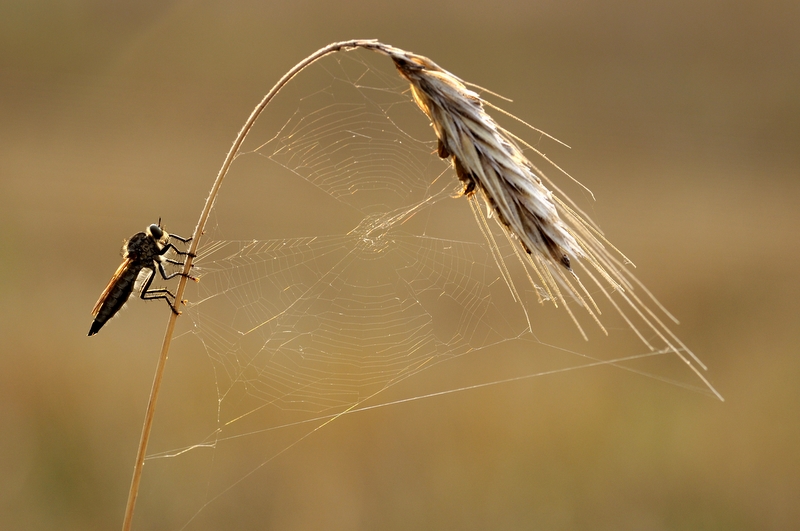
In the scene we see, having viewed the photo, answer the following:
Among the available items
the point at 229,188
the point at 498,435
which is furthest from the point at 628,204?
the point at 229,188

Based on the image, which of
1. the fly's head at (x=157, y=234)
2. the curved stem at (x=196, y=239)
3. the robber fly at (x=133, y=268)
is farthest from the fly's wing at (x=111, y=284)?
the curved stem at (x=196, y=239)

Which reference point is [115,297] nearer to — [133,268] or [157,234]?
[133,268]

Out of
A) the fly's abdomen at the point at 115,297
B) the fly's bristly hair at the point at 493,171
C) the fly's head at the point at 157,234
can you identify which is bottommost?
the fly's bristly hair at the point at 493,171

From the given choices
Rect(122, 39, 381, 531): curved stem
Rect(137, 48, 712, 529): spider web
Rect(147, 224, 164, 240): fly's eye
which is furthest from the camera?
Rect(137, 48, 712, 529): spider web

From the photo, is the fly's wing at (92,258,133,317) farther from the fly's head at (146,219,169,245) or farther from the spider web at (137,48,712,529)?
the spider web at (137,48,712,529)

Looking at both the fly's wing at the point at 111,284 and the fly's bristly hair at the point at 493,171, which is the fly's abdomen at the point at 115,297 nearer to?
the fly's wing at the point at 111,284

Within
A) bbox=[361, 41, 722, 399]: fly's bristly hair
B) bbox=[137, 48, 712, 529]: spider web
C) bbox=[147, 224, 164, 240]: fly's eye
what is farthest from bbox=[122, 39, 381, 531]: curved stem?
bbox=[137, 48, 712, 529]: spider web
